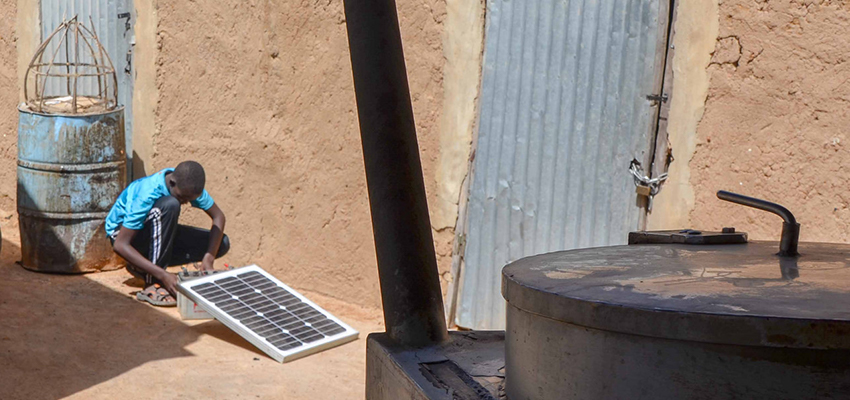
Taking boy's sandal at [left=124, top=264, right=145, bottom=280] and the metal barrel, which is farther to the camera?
the metal barrel

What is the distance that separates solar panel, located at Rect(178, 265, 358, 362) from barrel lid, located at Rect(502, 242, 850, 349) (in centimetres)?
277

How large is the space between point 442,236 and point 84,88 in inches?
128

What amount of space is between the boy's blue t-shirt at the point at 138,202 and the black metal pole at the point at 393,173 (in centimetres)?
345

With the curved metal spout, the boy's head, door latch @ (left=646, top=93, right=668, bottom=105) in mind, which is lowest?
the boy's head

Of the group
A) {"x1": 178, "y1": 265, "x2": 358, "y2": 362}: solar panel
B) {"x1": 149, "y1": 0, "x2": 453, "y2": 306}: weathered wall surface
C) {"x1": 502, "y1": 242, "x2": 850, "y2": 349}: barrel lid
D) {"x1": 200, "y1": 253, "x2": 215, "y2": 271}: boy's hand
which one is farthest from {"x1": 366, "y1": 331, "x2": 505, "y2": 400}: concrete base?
{"x1": 200, "y1": 253, "x2": 215, "y2": 271}: boy's hand

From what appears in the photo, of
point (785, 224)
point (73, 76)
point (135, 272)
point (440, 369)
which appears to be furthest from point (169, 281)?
point (785, 224)

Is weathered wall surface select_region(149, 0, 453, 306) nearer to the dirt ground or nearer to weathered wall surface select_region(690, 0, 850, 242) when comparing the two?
the dirt ground

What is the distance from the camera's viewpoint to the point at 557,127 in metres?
4.66

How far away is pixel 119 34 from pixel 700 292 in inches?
217

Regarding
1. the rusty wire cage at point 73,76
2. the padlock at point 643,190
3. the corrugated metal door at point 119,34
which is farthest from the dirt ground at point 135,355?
the padlock at point 643,190

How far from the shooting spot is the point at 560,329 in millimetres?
1586

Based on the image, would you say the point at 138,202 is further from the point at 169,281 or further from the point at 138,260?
the point at 169,281

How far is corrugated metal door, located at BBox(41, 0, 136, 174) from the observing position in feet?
20.2

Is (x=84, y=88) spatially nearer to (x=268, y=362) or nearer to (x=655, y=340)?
(x=268, y=362)
